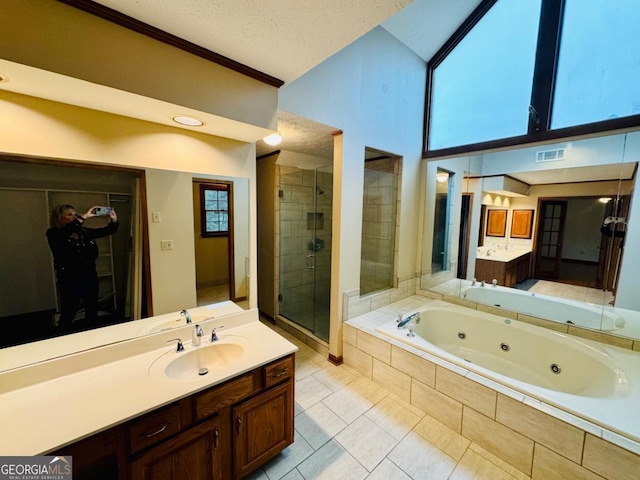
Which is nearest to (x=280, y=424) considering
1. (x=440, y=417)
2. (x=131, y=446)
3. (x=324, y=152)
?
(x=131, y=446)

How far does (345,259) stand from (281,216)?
1.13 metres

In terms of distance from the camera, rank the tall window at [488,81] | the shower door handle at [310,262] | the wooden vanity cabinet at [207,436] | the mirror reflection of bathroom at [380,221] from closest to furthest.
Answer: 1. the wooden vanity cabinet at [207,436]
2. the tall window at [488,81]
3. the mirror reflection of bathroom at [380,221]
4. the shower door handle at [310,262]

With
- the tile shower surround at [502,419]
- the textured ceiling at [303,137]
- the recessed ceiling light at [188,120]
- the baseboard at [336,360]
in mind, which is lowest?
the baseboard at [336,360]

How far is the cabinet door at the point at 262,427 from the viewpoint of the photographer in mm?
1327

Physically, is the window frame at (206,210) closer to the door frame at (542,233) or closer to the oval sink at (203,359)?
the oval sink at (203,359)

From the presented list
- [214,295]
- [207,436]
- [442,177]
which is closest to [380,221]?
[442,177]

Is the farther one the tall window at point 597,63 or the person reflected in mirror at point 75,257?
the tall window at point 597,63

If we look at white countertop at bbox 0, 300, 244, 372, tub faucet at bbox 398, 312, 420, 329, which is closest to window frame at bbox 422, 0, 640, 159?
tub faucet at bbox 398, 312, 420, 329

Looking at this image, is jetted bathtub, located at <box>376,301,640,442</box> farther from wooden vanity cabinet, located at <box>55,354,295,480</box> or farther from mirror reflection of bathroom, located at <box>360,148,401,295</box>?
wooden vanity cabinet, located at <box>55,354,295,480</box>

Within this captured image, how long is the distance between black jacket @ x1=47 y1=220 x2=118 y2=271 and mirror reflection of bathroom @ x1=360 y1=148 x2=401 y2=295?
2.30 meters

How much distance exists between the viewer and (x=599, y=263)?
2.30 m

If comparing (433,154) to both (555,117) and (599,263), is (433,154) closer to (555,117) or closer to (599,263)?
(555,117)

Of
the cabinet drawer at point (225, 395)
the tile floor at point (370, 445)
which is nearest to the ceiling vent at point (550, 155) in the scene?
the tile floor at point (370, 445)

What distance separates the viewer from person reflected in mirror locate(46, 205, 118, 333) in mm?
1248
